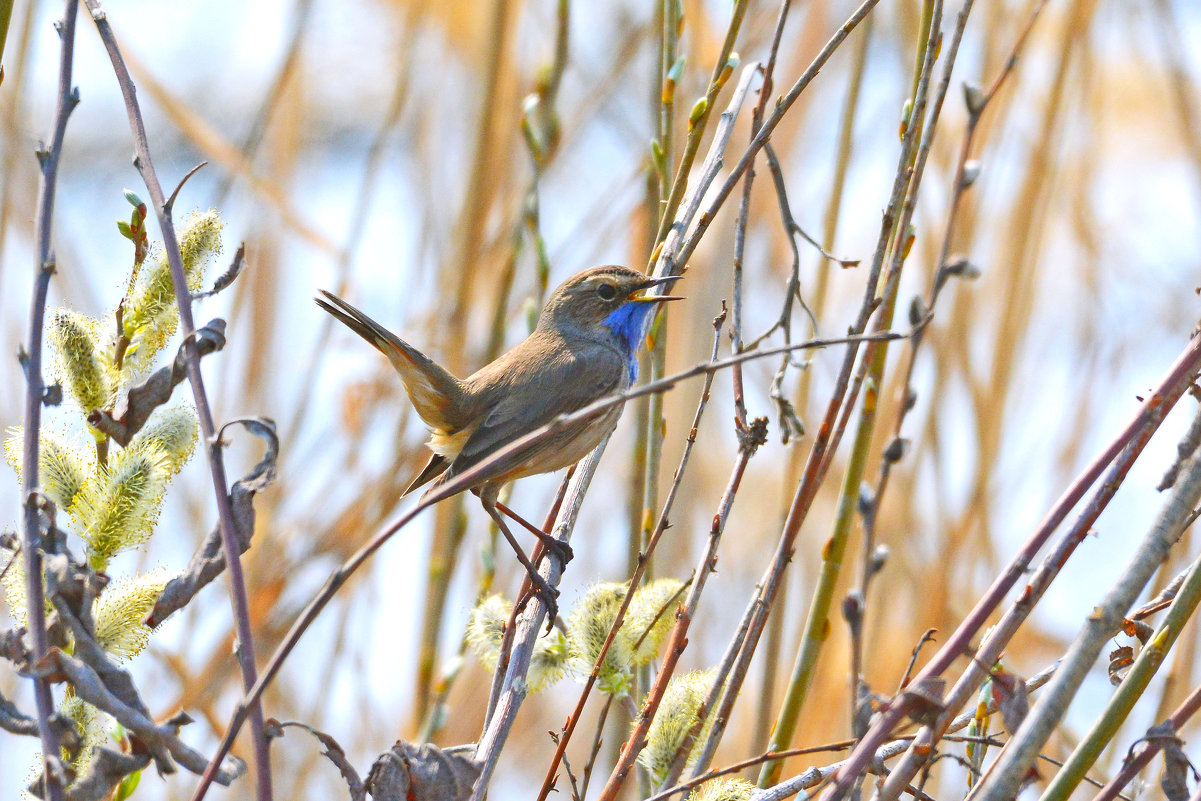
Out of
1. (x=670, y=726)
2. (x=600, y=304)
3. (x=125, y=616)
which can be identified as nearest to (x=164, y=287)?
(x=125, y=616)

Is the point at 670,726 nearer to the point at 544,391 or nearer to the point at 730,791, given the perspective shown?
the point at 730,791

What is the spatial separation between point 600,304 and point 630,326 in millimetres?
134

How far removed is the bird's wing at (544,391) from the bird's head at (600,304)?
110mm

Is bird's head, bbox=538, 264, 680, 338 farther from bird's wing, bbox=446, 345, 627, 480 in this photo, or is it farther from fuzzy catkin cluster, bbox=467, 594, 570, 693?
fuzzy catkin cluster, bbox=467, 594, 570, 693

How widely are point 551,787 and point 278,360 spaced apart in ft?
8.51

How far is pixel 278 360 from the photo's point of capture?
4.01 meters

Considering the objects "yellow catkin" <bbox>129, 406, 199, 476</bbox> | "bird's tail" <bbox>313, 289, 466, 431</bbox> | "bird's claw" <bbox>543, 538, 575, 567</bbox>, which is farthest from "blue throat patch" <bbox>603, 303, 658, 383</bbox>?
"yellow catkin" <bbox>129, 406, 199, 476</bbox>

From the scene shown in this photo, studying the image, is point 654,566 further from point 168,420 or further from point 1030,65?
point 1030,65

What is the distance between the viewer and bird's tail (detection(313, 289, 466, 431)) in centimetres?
302

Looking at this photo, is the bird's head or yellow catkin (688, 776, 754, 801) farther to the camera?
the bird's head

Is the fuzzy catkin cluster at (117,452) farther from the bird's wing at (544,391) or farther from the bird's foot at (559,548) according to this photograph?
the bird's wing at (544,391)

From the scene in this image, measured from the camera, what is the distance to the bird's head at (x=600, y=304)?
3682 millimetres

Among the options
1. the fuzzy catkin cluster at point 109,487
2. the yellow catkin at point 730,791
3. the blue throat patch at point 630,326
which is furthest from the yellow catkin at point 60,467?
the blue throat patch at point 630,326

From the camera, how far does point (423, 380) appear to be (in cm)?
339
